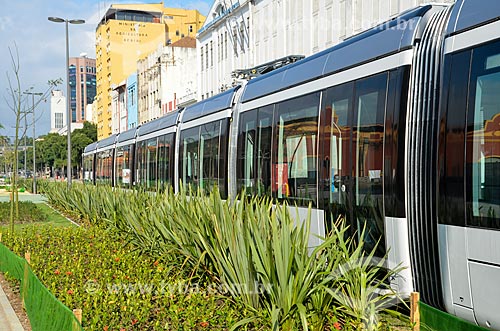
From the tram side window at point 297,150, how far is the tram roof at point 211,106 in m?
3.31

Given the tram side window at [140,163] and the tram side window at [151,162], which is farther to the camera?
the tram side window at [140,163]

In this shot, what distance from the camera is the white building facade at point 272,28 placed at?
2839 cm

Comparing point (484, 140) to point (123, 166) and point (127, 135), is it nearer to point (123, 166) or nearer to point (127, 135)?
point (127, 135)

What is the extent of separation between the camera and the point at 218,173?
1448 centimetres

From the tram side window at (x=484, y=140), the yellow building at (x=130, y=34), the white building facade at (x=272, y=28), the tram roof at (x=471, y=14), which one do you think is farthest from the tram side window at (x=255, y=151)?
the yellow building at (x=130, y=34)

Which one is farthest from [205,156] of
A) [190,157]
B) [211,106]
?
[190,157]

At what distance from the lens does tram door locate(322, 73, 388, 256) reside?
767 cm

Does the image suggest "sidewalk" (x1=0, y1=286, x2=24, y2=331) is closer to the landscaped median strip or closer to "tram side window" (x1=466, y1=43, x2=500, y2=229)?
the landscaped median strip

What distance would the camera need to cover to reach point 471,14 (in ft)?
20.8

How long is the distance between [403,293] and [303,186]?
302 centimetres

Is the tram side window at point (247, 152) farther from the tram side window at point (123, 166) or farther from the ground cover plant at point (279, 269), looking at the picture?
the tram side window at point (123, 166)

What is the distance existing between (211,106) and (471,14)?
386 inches

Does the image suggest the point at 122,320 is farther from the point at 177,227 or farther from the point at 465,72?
the point at 465,72

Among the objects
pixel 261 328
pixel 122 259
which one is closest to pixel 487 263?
pixel 261 328
